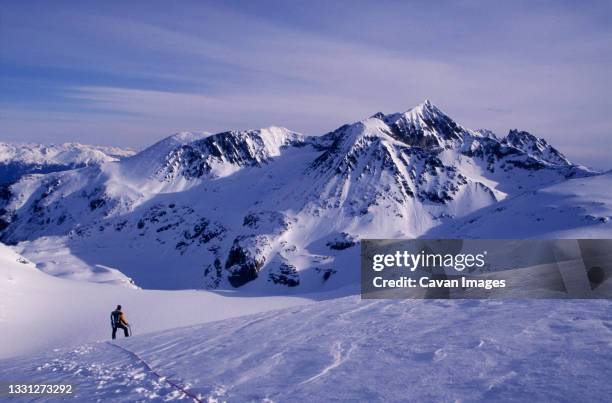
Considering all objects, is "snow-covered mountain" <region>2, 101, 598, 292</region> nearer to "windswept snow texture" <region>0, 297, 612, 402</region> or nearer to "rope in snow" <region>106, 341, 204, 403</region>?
"windswept snow texture" <region>0, 297, 612, 402</region>

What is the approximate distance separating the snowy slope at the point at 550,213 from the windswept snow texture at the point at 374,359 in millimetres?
80214

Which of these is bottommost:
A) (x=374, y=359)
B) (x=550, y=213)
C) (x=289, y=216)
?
(x=374, y=359)

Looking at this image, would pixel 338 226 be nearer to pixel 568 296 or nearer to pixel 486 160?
pixel 486 160

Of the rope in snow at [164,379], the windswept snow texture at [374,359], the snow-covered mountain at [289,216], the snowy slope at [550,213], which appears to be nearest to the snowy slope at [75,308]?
the windswept snow texture at [374,359]

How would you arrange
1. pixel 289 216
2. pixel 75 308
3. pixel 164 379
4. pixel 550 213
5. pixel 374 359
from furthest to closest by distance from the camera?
pixel 289 216
pixel 550 213
pixel 75 308
pixel 374 359
pixel 164 379

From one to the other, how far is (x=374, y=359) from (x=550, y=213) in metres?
110

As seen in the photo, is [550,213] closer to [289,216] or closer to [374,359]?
[289,216]

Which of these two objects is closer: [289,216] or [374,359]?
[374,359]

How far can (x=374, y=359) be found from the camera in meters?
11.3

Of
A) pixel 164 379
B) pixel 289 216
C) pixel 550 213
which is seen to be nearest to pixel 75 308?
pixel 164 379

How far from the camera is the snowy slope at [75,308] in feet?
87.4

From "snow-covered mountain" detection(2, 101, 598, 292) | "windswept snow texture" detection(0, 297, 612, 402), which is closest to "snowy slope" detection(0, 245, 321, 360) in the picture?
"windswept snow texture" detection(0, 297, 612, 402)

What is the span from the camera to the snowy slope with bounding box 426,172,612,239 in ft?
304

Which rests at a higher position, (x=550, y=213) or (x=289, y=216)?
(x=289, y=216)
